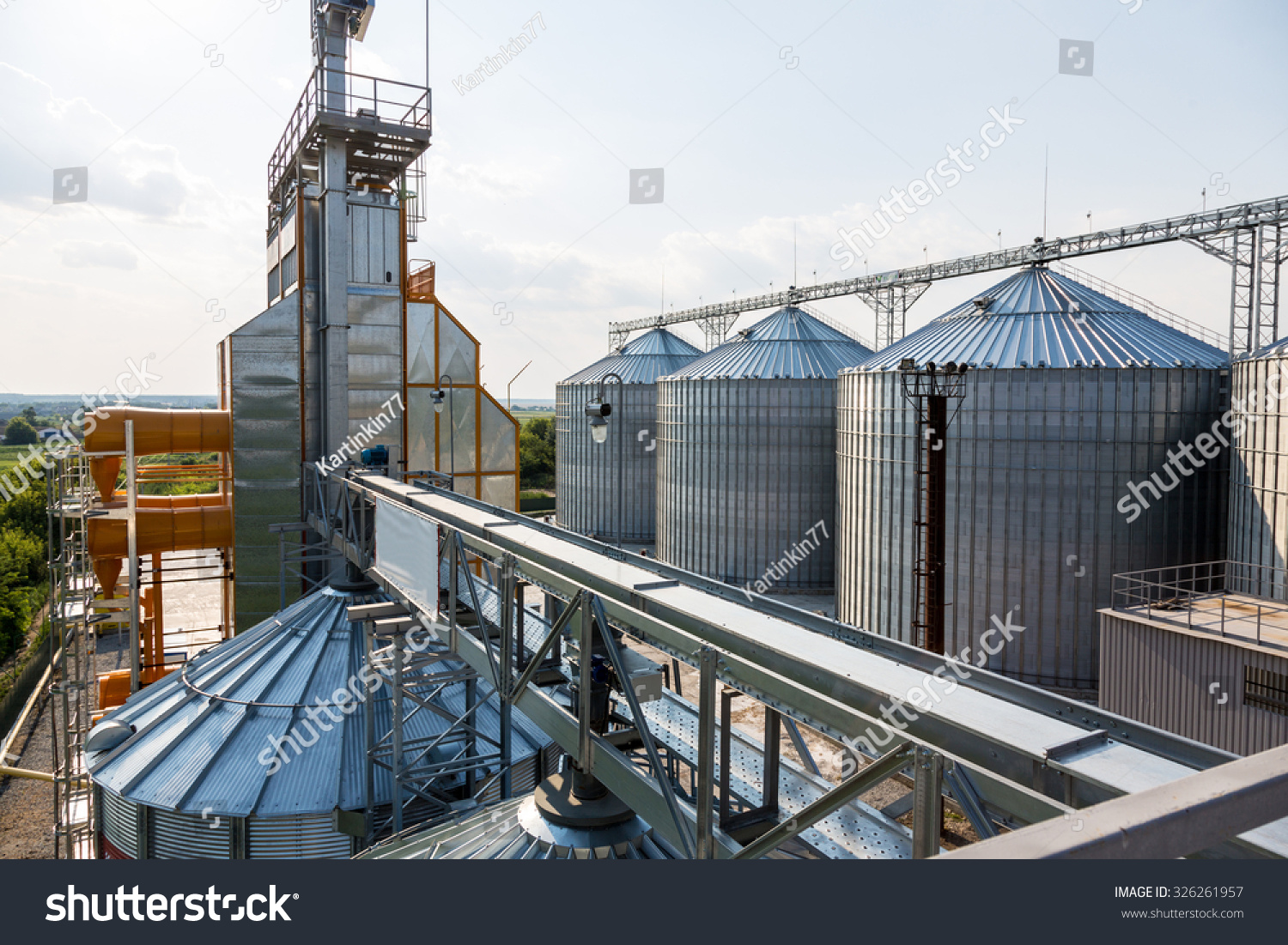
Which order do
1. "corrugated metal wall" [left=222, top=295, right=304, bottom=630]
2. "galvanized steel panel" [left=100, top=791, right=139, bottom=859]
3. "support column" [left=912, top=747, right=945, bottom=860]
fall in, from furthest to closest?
"corrugated metal wall" [left=222, top=295, right=304, bottom=630] < "galvanized steel panel" [left=100, top=791, right=139, bottom=859] < "support column" [left=912, top=747, right=945, bottom=860]

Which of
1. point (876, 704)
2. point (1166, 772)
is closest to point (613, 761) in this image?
point (876, 704)

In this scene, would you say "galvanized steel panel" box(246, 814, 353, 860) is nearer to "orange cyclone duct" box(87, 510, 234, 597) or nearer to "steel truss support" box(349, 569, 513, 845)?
"steel truss support" box(349, 569, 513, 845)

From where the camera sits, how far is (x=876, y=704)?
521 cm

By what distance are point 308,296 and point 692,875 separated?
2138 cm

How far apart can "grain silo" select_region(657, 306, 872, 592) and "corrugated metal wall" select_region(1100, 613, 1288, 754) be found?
16.8 meters

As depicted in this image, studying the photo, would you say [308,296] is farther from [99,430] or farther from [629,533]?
[629,533]

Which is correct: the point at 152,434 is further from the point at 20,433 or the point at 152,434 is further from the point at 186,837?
the point at 20,433

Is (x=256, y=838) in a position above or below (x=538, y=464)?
A: below

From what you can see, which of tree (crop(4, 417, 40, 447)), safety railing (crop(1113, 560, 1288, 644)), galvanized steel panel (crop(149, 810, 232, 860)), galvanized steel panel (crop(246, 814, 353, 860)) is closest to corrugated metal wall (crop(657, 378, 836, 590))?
safety railing (crop(1113, 560, 1288, 644))

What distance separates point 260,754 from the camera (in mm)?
12992

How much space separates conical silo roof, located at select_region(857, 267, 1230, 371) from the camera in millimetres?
22219
